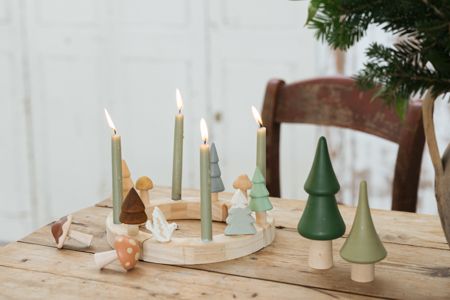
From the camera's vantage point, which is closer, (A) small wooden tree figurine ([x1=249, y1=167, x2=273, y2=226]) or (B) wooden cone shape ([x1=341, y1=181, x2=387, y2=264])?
(B) wooden cone shape ([x1=341, y1=181, x2=387, y2=264])

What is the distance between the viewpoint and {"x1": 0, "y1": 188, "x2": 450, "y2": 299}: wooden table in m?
1.08

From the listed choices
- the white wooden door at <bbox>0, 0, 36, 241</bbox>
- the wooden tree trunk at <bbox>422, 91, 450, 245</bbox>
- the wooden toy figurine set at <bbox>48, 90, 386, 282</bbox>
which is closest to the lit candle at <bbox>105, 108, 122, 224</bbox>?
the wooden toy figurine set at <bbox>48, 90, 386, 282</bbox>

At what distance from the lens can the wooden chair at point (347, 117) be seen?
164 cm

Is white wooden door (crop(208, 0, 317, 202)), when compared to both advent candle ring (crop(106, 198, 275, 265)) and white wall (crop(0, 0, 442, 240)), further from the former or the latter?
advent candle ring (crop(106, 198, 275, 265))

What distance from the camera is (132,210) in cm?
121

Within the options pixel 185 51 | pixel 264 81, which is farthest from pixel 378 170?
pixel 185 51

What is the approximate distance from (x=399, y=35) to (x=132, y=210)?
50 cm

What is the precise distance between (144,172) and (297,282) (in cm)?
200

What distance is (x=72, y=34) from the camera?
304 centimetres

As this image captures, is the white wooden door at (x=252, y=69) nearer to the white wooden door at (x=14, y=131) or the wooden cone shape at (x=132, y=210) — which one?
the white wooden door at (x=14, y=131)

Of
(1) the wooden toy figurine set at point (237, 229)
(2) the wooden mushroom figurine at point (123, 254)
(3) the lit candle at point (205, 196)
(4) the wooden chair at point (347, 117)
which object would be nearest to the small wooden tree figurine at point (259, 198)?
(1) the wooden toy figurine set at point (237, 229)

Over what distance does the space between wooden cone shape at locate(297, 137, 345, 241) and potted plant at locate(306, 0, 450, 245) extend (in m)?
0.15

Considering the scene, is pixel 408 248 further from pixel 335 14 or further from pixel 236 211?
pixel 335 14

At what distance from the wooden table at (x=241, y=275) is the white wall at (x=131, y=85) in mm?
1530
